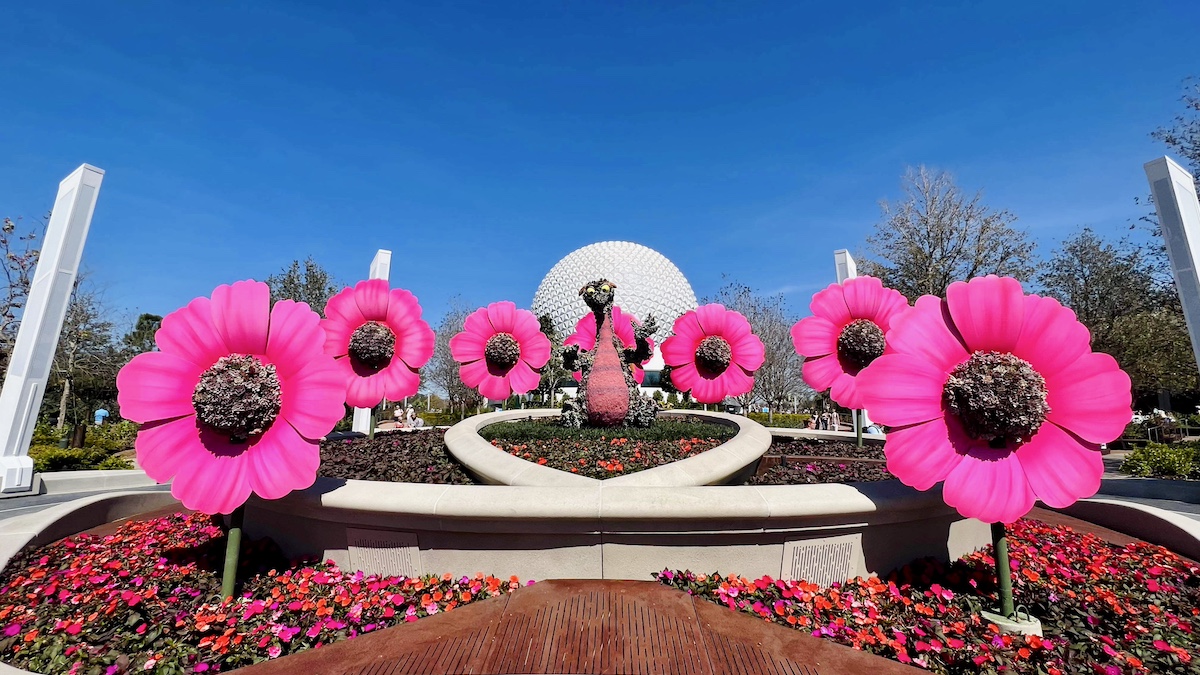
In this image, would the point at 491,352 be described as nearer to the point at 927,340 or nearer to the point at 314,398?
the point at 314,398

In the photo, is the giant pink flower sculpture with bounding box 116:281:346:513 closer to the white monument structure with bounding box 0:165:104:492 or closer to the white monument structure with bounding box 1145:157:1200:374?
the white monument structure with bounding box 0:165:104:492

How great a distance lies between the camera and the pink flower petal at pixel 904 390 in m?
3.42

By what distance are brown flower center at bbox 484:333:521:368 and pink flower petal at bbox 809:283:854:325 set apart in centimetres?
419

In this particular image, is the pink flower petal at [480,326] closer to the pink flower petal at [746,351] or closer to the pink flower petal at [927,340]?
the pink flower petal at [746,351]

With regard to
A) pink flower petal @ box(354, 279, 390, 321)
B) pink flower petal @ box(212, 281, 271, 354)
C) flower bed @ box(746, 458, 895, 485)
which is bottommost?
flower bed @ box(746, 458, 895, 485)

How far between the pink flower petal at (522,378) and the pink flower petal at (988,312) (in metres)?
5.62

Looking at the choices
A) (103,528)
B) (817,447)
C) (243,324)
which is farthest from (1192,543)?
(103,528)

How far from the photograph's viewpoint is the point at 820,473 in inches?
264

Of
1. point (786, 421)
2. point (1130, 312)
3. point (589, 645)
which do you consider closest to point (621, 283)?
point (786, 421)

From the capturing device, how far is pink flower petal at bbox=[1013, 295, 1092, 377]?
10.8ft

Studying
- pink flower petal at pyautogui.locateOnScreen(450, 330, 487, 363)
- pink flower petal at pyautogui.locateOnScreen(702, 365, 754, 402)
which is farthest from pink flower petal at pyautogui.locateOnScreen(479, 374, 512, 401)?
pink flower petal at pyautogui.locateOnScreen(702, 365, 754, 402)

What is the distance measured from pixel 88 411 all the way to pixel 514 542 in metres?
33.8

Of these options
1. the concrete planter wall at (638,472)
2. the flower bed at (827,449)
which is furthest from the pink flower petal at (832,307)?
the flower bed at (827,449)

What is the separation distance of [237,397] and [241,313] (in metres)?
0.62
